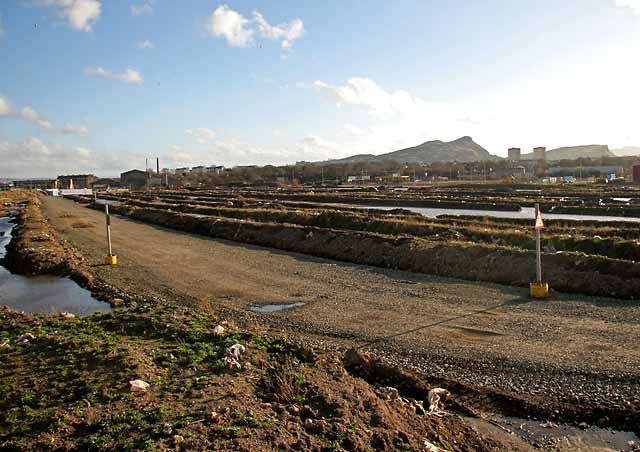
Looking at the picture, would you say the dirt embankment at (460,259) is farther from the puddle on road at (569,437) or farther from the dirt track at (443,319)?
the puddle on road at (569,437)

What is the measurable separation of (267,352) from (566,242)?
15.0 metres

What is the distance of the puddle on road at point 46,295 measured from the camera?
15.9 meters

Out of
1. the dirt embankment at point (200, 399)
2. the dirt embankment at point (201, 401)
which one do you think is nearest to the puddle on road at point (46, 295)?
the dirt embankment at point (200, 399)

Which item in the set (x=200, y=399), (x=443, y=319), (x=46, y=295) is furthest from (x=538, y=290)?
(x=46, y=295)

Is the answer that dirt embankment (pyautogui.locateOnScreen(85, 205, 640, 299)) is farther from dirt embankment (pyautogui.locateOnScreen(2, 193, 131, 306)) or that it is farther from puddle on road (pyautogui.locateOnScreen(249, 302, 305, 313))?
dirt embankment (pyautogui.locateOnScreen(2, 193, 131, 306))

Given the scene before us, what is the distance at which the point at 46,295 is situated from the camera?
60.7 feet

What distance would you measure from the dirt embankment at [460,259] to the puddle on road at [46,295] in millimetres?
10261

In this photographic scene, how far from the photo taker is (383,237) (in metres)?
23.1

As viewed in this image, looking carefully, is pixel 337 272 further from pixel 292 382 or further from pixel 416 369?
pixel 292 382

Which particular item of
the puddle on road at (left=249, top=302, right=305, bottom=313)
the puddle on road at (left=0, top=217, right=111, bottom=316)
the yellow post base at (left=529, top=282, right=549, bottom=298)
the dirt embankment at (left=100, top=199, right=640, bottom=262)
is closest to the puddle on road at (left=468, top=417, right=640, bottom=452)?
the yellow post base at (left=529, top=282, right=549, bottom=298)

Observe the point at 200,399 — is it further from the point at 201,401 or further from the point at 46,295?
the point at 46,295

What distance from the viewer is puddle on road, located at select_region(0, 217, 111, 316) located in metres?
15.9

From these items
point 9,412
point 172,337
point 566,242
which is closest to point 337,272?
point 566,242

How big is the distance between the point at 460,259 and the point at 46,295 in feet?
47.1
